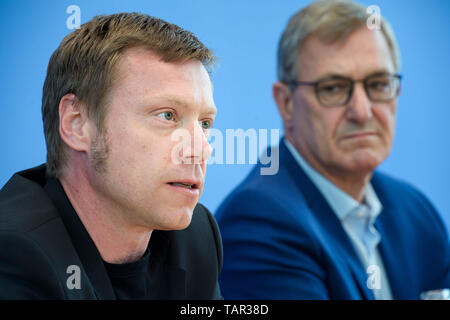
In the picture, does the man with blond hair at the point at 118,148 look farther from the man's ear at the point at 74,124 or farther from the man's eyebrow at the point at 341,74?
the man's eyebrow at the point at 341,74

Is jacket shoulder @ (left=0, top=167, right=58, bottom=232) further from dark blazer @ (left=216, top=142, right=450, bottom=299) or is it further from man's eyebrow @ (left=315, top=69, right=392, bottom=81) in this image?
man's eyebrow @ (left=315, top=69, right=392, bottom=81)

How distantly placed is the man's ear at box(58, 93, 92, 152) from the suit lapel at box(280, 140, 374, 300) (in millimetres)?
731

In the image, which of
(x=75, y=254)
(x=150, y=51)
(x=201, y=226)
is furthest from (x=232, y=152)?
(x=75, y=254)

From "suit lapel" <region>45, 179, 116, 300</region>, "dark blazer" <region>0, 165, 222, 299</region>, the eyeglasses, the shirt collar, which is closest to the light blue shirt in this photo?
the shirt collar

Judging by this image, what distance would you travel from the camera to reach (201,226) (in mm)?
1241

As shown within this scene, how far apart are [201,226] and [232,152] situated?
0.65 ft

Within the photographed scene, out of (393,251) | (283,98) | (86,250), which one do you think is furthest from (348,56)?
(86,250)

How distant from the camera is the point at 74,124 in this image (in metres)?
1.04

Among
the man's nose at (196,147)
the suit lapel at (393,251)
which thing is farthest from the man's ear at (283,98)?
the man's nose at (196,147)

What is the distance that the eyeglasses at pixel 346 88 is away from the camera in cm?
160

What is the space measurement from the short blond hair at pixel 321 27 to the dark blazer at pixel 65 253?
0.62m

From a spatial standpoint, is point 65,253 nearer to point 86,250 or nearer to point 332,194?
point 86,250

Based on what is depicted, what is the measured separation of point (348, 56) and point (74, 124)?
90 cm
